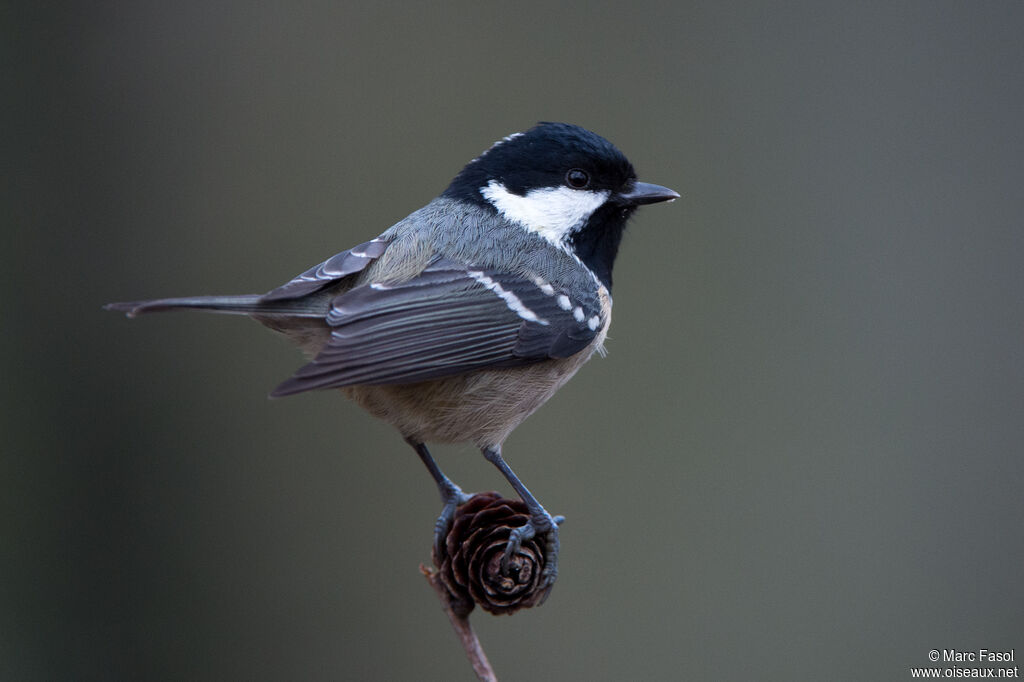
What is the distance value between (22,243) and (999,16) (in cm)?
336

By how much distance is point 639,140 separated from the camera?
130 inches

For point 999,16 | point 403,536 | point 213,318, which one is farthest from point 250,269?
point 999,16

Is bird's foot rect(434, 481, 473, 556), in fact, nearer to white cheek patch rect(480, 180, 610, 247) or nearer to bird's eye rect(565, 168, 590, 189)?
white cheek patch rect(480, 180, 610, 247)

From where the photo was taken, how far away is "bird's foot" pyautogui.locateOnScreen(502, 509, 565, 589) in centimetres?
148

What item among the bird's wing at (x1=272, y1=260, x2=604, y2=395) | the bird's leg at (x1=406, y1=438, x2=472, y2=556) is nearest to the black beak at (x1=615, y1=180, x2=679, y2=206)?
the bird's wing at (x1=272, y1=260, x2=604, y2=395)

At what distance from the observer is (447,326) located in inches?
66.0

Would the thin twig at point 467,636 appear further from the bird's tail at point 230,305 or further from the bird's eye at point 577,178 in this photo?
the bird's eye at point 577,178

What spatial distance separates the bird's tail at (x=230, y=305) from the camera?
147cm

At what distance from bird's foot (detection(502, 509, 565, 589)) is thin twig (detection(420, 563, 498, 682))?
0.33 feet

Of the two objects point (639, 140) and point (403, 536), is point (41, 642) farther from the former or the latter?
point (639, 140)

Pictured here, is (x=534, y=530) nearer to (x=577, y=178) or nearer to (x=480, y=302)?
(x=480, y=302)

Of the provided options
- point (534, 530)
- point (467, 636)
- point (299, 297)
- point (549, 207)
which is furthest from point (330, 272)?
point (467, 636)

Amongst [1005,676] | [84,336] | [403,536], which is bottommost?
[1005,676]

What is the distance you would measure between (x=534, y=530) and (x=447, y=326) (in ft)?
1.28
